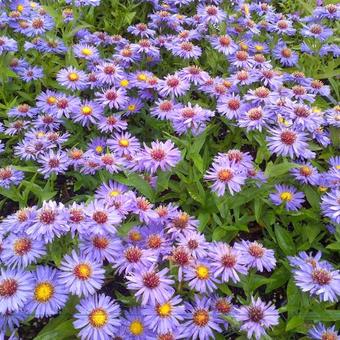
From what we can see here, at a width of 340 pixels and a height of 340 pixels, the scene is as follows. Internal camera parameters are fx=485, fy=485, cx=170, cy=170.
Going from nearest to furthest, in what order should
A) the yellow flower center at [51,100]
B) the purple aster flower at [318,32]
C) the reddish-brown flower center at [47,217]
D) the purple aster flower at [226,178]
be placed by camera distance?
Answer: the reddish-brown flower center at [47,217] < the purple aster flower at [226,178] < the yellow flower center at [51,100] < the purple aster flower at [318,32]

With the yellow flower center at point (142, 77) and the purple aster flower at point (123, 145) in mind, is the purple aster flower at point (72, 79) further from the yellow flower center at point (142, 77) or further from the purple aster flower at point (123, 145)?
the purple aster flower at point (123, 145)

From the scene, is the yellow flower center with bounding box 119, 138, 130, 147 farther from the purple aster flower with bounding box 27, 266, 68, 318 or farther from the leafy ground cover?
the purple aster flower with bounding box 27, 266, 68, 318

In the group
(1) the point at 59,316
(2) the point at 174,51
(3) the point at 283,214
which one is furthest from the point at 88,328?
(2) the point at 174,51

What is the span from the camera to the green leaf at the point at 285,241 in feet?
8.18

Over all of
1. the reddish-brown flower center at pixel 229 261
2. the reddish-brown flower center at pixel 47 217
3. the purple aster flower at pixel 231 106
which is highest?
the reddish-brown flower center at pixel 47 217

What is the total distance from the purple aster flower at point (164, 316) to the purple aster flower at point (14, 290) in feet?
1.51

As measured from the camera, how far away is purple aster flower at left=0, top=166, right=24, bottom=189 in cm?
261

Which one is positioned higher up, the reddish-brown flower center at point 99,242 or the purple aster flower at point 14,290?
the reddish-brown flower center at point 99,242

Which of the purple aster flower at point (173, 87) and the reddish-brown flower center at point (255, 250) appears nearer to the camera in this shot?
the reddish-brown flower center at point (255, 250)

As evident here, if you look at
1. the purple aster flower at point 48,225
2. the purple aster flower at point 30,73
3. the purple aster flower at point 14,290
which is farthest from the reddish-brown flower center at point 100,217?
the purple aster flower at point 30,73

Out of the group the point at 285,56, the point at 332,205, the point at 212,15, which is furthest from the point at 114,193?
the point at 285,56

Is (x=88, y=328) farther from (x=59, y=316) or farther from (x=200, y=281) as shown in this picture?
(x=200, y=281)

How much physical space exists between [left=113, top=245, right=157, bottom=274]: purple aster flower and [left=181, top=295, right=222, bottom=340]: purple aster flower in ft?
0.82

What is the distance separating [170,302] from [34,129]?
5.18 ft
